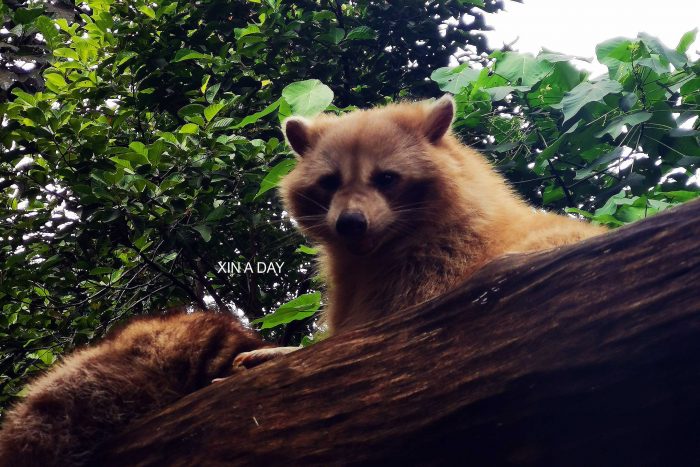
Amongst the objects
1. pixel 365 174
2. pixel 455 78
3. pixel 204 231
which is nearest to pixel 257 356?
pixel 365 174

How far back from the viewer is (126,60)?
5543 millimetres

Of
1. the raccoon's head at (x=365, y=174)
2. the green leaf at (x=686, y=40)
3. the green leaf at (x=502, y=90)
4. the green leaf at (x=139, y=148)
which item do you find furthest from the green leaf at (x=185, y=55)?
the green leaf at (x=686, y=40)

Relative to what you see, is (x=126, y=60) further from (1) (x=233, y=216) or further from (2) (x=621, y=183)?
(2) (x=621, y=183)

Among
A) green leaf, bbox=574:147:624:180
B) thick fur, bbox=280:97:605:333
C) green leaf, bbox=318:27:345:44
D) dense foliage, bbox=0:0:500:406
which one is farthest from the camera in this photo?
green leaf, bbox=318:27:345:44

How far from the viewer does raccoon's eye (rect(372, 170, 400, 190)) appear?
4188mm

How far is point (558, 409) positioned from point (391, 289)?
1.56 m

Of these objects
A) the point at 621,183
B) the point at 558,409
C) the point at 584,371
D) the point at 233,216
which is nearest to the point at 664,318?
the point at 584,371

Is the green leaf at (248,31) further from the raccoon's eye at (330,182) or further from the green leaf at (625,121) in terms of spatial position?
the green leaf at (625,121)

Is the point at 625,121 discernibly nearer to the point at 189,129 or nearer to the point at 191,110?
the point at 189,129

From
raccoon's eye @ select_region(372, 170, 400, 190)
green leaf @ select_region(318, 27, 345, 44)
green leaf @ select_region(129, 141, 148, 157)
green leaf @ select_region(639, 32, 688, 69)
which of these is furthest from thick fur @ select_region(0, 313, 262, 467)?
green leaf @ select_region(318, 27, 345, 44)

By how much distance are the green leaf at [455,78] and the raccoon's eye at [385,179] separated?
79 centimetres

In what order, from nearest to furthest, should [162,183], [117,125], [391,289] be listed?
1. [391,289]
2. [162,183]
3. [117,125]

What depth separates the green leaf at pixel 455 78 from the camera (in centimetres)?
464

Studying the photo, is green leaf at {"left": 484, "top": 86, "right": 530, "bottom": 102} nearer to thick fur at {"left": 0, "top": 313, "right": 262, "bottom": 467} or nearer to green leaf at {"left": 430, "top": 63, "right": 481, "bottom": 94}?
green leaf at {"left": 430, "top": 63, "right": 481, "bottom": 94}
